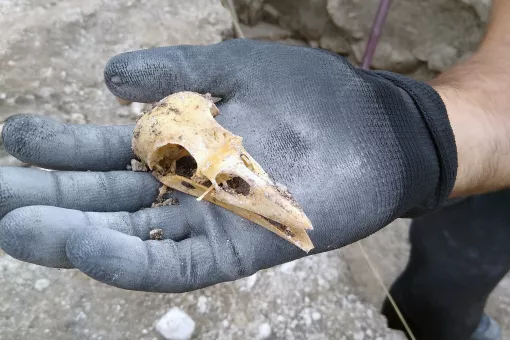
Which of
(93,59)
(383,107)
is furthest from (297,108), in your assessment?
(93,59)

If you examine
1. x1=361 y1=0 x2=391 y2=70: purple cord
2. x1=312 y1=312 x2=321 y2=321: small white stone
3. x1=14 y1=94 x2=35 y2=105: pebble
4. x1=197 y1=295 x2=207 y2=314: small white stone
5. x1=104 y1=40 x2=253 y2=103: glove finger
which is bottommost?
x1=312 y1=312 x2=321 y2=321: small white stone

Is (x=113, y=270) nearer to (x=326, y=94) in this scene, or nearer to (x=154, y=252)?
(x=154, y=252)

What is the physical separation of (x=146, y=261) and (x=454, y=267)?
1.49 metres

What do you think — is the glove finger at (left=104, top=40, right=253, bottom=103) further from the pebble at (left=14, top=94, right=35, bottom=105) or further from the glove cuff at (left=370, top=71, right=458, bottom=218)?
the pebble at (left=14, top=94, right=35, bottom=105)

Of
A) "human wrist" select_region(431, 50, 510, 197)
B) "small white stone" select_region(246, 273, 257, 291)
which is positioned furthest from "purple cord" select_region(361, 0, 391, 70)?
"small white stone" select_region(246, 273, 257, 291)

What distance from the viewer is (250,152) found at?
4.57ft

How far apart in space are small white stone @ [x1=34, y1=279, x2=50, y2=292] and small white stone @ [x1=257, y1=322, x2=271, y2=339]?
→ 0.78 m

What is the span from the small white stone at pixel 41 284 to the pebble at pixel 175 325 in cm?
43

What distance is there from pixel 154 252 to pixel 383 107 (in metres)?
0.74

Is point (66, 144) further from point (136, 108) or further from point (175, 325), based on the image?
point (136, 108)

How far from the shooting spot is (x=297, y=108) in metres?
1.42

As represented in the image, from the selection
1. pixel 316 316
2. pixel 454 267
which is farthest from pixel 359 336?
pixel 454 267

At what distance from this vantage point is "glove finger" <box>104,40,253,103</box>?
137 cm

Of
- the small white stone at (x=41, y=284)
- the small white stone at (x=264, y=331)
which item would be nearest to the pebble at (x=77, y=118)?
the small white stone at (x=41, y=284)
